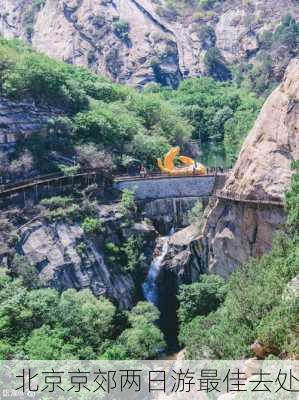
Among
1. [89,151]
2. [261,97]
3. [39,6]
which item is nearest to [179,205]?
[89,151]

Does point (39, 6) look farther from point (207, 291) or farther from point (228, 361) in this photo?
point (228, 361)

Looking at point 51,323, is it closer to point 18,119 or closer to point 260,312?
point 260,312

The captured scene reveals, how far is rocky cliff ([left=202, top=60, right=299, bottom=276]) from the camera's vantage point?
2291 cm

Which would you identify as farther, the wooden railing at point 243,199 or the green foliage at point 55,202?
the green foliage at point 55,202

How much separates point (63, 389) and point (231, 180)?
41.9ft

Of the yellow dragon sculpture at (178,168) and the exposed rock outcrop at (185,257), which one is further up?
the yellow dragon sculpture at (178,168)

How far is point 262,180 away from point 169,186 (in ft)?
30.6

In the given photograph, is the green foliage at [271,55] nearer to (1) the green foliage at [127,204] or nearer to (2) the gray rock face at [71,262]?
(1) the green foliage at [127,204]

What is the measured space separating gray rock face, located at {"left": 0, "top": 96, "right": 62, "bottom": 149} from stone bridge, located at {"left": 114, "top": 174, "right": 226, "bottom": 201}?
20.6 feet

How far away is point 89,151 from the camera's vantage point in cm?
Answer: 3331

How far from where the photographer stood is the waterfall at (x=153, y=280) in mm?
28734

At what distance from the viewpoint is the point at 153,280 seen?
29.0m

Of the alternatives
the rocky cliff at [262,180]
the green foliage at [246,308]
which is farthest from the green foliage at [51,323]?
the rocky cliff at [262,180]

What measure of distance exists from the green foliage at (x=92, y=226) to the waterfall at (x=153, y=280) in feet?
11.4
